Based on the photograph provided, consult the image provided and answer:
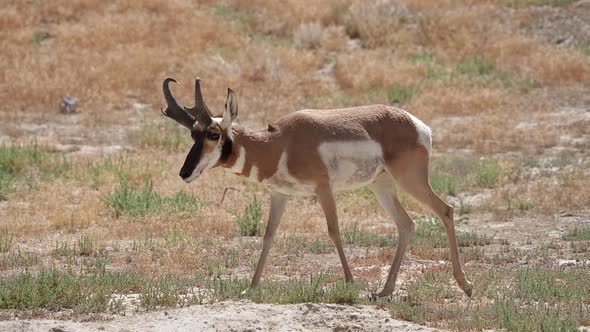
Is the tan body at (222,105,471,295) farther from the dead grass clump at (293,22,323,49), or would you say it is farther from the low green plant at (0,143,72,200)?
the dead grass clump at (293,22,323,49)

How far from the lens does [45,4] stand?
87.5 ft

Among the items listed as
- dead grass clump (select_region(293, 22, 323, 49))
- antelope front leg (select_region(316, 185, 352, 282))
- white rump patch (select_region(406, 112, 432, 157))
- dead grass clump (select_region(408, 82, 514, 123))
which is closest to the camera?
antelope front leg (select_region(316, 185, 352, 282))

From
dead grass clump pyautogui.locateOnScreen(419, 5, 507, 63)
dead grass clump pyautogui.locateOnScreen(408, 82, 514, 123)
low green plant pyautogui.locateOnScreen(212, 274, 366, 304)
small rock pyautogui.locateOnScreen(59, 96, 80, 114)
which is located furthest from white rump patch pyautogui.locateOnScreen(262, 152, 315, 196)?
dead grass clump pyautogui.locateOnScreen(419, 5, 507, 63)

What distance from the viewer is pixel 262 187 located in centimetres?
1550

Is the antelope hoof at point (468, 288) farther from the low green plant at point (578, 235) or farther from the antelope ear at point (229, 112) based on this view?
the low green plant at point (578, 235)

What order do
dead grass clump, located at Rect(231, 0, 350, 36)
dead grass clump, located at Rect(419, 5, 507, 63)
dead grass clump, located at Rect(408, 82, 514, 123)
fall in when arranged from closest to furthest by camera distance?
1. dead grass clump, located at Rect(408, 82, 514, 123)
2. dead grass clump, located at Rect(419, 5, 507, 63)
3. dead grass clump, located at Rect(231, 0, 350, 36)

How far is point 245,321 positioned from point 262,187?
7897 millimetres

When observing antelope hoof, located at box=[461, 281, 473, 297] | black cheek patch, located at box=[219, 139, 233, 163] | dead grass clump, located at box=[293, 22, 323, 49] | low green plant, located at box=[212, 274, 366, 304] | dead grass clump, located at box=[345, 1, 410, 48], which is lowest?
low green plant, located at box=[212, 274, 366, 304]

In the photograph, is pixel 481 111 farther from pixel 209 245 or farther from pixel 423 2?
pixel 209 245

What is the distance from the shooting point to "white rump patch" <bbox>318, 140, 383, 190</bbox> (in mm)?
9352

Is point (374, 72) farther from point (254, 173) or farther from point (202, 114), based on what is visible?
point (202, 114)

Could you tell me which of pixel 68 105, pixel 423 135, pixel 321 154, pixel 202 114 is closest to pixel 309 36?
pixel 68 105

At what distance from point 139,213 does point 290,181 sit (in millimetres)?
4658

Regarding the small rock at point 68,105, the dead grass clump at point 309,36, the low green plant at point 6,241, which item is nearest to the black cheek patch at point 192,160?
the low green plant at point 6,241
